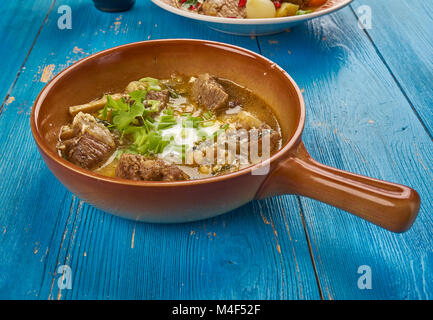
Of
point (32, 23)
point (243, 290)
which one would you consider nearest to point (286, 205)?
point (243, 290)

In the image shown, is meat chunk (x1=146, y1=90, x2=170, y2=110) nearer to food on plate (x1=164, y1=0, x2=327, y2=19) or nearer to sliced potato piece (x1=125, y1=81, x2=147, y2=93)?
sliced potato piece (x1=125, y1=81, x2=147, y2=93)

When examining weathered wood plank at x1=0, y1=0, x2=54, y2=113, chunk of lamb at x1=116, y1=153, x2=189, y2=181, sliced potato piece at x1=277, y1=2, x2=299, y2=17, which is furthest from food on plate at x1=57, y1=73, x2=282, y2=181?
sliced potato piece at x1=277, y1=2, x2=299, y2=17

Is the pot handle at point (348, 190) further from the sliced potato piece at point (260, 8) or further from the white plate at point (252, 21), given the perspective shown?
the sliced potato piece at point (260, 8)

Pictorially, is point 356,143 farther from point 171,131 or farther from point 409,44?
point 409,44

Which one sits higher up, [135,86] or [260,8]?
[260,8]

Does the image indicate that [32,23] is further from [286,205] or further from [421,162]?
[421,162]

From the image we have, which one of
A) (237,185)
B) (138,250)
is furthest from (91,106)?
(237,185)
